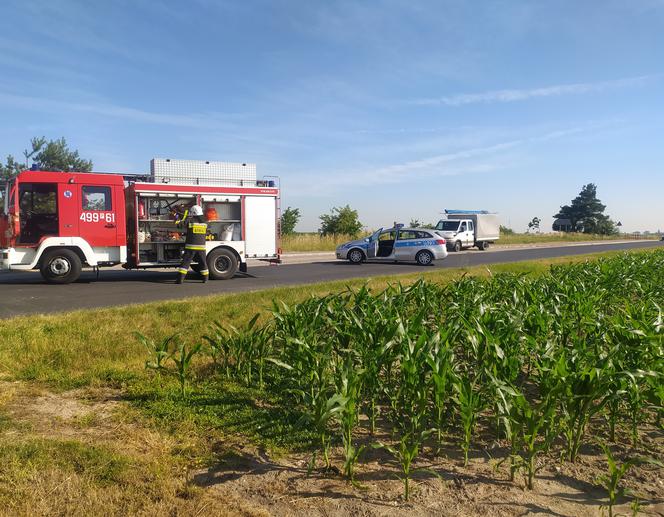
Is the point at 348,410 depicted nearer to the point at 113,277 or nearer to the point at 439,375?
the point at 439,375

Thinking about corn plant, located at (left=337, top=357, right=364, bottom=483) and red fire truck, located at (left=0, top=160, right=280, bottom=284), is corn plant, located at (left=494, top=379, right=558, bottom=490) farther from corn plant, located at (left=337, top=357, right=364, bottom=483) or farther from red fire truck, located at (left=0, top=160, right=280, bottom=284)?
red fire truck, located at (left=0, top=160, right=280, bottom=284)

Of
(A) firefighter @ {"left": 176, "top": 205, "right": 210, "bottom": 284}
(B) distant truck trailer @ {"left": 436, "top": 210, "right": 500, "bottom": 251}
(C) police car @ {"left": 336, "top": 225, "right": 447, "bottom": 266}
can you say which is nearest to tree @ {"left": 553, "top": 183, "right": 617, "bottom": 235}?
(B) distant truck trailer @ {"left": 436, "top": 210, "right": 500, "bottom": 251}

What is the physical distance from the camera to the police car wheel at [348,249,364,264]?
870 inches

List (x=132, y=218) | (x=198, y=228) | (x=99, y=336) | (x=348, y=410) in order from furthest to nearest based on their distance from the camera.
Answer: (x=132, y=218) < (x=198, y=228) < (x=99, y=336) < (x=348, y=410)

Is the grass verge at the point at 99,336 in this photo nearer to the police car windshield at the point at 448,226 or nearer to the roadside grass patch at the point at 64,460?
the roadside grass patch at the point at 64,460

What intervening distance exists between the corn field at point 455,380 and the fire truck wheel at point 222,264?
377 inches

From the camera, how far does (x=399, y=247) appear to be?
22.2 m

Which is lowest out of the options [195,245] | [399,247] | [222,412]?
[222,412]

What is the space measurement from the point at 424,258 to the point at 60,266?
1355cm

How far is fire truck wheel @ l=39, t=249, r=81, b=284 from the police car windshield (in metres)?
24.8

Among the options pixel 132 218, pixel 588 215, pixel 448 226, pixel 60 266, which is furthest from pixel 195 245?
pixel 588 215

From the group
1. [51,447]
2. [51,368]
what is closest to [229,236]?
[51,368]

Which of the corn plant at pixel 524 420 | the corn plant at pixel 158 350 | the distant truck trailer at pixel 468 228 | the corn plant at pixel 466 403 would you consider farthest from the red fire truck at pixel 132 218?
the distant truck trailer at pixel 468 228

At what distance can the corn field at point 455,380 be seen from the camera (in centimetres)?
320
